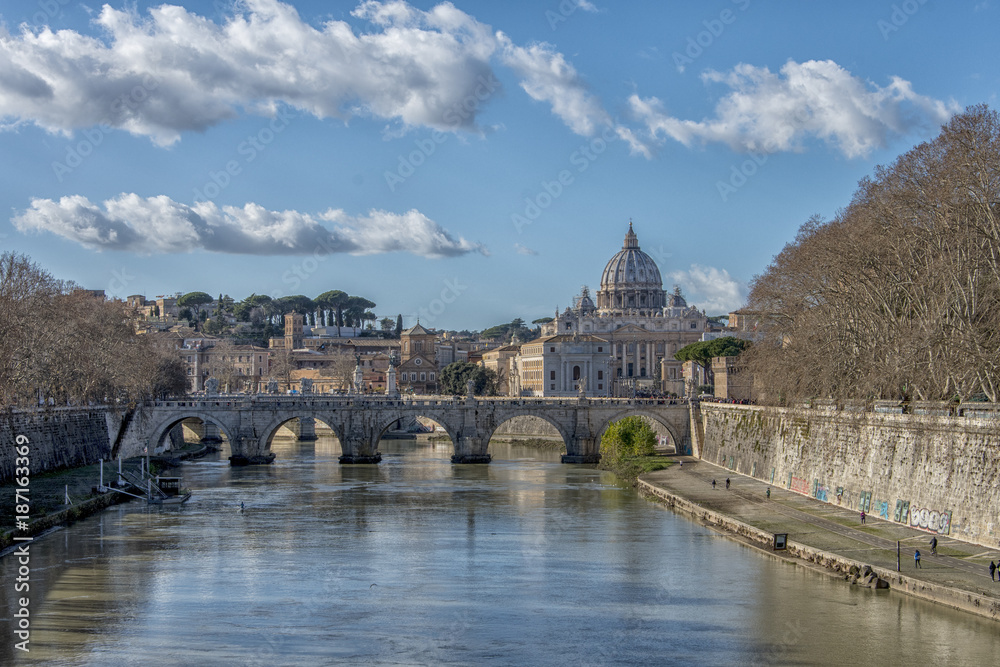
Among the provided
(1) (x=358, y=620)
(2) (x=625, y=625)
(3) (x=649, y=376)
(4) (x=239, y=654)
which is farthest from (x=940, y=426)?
(3) (x=649, y=376)

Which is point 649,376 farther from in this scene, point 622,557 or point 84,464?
point 622,557

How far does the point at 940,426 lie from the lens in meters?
34.4

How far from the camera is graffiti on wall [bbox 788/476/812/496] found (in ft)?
150

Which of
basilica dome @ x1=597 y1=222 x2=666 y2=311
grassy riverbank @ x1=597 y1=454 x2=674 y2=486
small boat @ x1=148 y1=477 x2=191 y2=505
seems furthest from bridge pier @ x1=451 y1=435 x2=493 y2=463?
basilica dome @ x1=597 y1=222 x2=666 y2=311

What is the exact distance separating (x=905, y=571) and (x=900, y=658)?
5314 mm

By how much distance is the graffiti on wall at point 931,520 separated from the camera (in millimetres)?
32875

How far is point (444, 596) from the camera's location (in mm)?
30891

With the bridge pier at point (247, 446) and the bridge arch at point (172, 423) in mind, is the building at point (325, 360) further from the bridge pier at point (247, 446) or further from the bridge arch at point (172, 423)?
the bridge pier at point (247, 446)

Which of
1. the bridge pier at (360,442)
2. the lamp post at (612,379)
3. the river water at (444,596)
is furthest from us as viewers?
the lamp post at (612,379)

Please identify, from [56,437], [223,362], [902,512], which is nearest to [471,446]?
[56,437]

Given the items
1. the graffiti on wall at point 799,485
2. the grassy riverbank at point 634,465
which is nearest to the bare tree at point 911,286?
the graffiti on wall at point 799,485

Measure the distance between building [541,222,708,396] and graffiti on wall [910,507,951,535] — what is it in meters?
94.7

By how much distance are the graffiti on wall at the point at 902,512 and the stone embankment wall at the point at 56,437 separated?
3407 cm

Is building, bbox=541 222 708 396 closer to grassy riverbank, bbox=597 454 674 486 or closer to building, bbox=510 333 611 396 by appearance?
building, bbox=510 333 611 396
